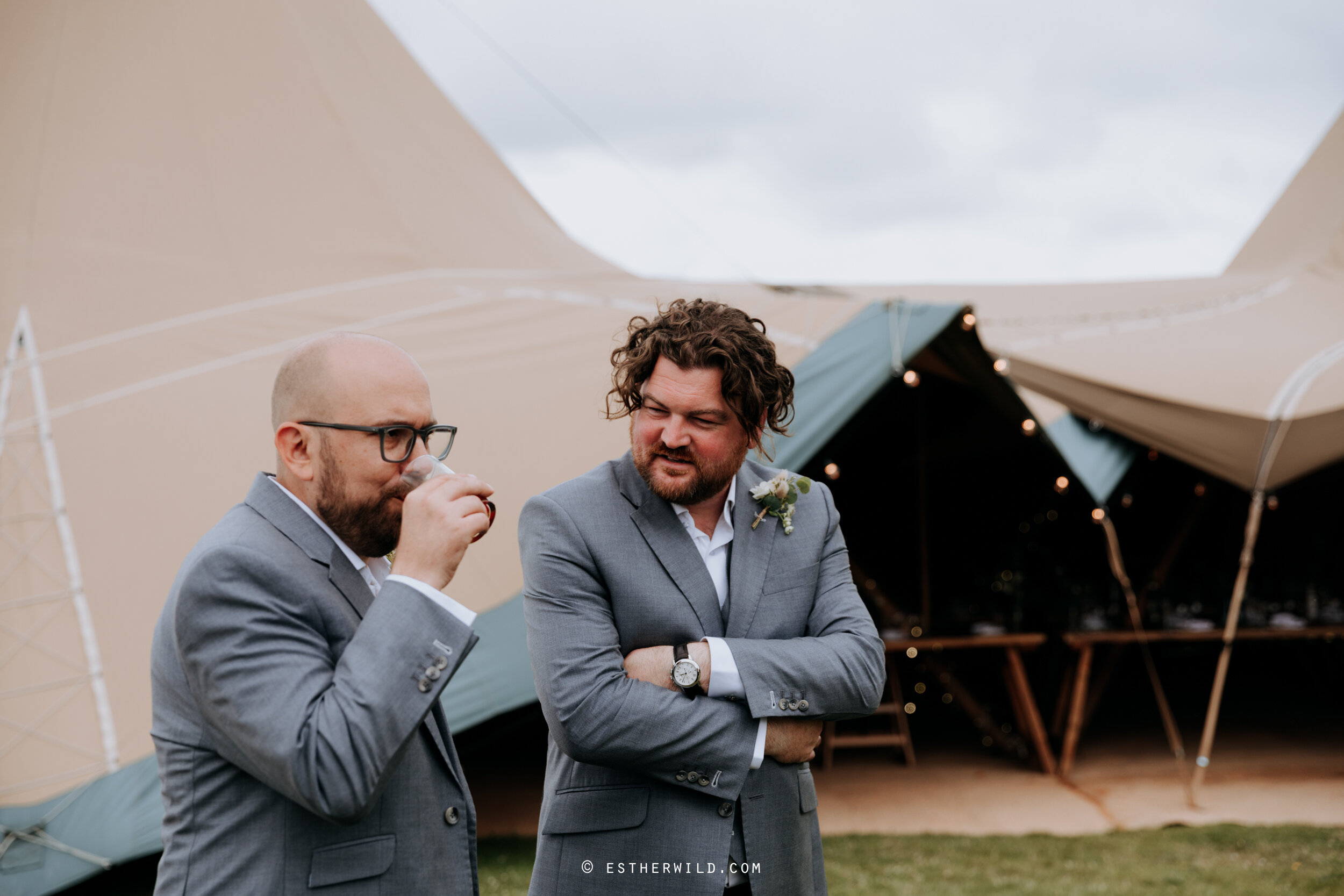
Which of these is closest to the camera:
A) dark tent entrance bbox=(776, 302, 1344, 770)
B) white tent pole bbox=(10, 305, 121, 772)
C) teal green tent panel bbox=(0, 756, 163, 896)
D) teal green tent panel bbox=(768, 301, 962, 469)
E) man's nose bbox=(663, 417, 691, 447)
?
man's nose bbox=(663, 417, 691, 447)

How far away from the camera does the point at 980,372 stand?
561cm

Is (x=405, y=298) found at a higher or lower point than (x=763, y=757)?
higher

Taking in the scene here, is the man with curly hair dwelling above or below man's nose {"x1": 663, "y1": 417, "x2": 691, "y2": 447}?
below

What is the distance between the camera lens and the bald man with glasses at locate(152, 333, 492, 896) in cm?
121

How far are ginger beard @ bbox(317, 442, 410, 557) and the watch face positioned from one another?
573mm

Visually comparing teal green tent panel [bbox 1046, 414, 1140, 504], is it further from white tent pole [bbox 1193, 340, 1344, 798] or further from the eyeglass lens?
the eyeglass lens

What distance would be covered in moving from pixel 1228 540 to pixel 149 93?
9783mm

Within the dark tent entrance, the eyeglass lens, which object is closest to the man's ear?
the eyeglass lens

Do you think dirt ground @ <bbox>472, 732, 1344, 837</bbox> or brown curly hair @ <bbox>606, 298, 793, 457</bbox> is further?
dirt ground @ <bbox>472, 732, 1344, 837</bbox>

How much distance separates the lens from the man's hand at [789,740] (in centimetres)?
180

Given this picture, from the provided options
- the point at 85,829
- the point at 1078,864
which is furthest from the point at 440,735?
the point at 1078,864

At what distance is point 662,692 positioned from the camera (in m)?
1.75

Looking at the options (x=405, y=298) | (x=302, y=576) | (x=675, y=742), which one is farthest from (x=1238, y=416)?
(x=302, y=576)

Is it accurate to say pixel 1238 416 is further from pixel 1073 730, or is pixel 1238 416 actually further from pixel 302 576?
pixel 302 576
